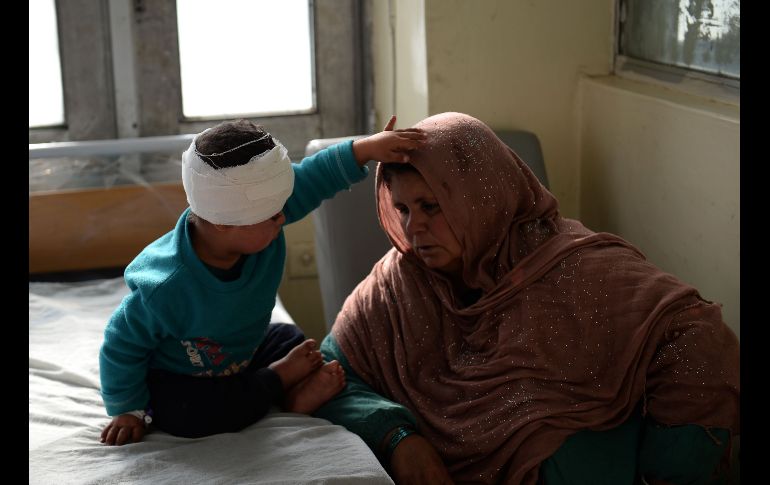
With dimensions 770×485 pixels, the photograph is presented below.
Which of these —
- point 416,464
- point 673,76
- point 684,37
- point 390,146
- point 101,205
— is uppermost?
point 684,37

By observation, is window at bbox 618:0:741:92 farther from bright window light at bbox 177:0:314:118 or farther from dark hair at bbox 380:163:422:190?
bright window light at bbox 177:0:314:118

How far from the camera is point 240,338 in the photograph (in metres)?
2.06

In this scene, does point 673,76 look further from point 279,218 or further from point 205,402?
point 205,402

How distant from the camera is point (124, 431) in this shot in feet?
6.44

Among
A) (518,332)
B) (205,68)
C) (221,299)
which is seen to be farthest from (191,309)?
(205,68)

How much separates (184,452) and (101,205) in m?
1.37

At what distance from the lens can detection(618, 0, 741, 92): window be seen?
235 cm

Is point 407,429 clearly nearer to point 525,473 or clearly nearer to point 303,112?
point 525,473

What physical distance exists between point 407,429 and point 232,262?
50 centimetres

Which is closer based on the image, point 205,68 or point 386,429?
point 386,429

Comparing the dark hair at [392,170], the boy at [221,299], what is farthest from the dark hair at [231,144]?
the dark hair at [392,170]

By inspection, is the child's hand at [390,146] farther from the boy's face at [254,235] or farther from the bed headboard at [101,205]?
the bed headboard at [101,205]

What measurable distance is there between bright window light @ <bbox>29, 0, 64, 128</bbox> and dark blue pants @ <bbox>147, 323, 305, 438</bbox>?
170 cm
